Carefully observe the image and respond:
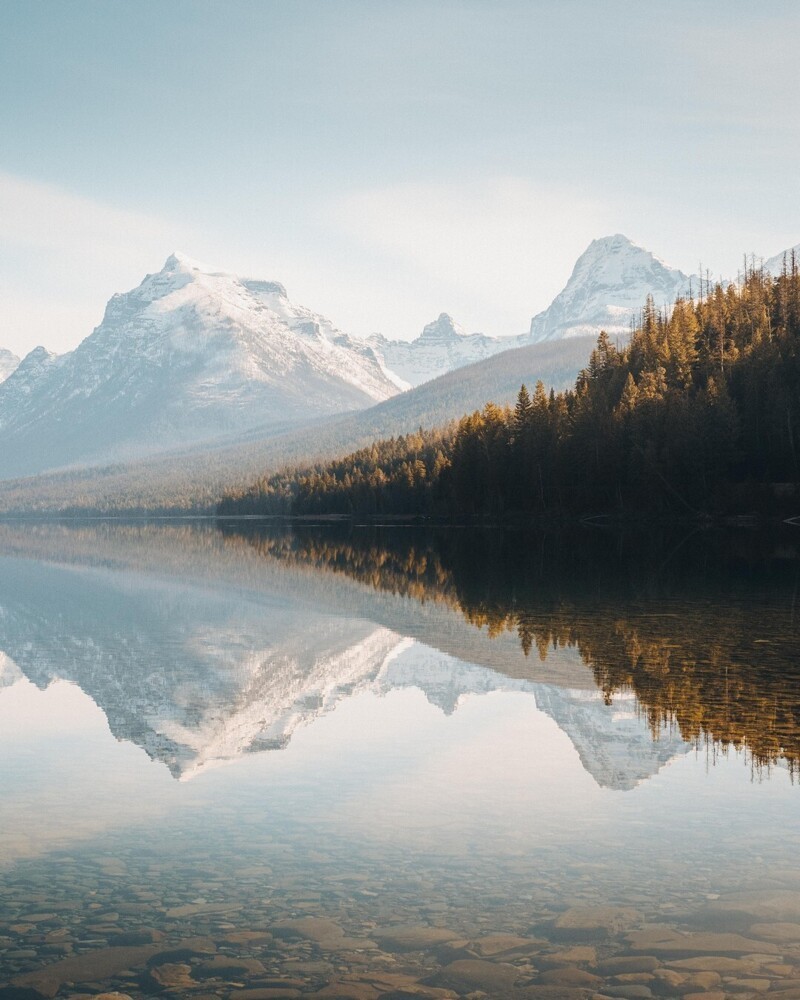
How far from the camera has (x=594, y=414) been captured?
13112 cm

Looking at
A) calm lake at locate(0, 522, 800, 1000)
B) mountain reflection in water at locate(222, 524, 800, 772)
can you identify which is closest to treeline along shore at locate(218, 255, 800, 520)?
mountain reflection in water at locate(222, 524, 800, 772)

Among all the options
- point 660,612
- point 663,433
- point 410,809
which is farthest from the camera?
point 663,433

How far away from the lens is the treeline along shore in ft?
375

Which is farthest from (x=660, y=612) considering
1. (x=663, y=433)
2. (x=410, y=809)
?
(x=663, y=433)

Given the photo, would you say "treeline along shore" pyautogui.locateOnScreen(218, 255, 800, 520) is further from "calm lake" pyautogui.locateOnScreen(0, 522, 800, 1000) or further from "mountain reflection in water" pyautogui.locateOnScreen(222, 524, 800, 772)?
"calm lake" pyautogui.locateOnScreen(0, 522, 800, 1000)

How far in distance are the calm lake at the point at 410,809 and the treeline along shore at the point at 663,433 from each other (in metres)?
80.1

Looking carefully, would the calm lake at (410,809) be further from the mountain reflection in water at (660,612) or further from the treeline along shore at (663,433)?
the treeline along shore at (663,433)

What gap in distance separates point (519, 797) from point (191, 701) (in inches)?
451

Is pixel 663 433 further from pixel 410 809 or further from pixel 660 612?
pixel 410 809

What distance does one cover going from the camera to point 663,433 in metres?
120

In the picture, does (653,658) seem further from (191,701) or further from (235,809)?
(235,809)

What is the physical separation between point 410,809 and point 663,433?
108868 mm

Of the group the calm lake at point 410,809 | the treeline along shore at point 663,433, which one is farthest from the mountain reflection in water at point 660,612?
the treeline along shore at point 663,433

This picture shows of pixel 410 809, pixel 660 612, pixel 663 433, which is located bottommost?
pixel 410 809
